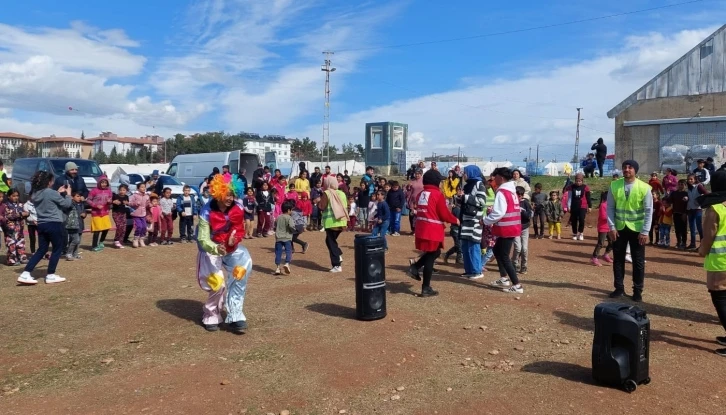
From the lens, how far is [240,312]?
257 inches

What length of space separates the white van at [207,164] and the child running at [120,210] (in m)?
11.3

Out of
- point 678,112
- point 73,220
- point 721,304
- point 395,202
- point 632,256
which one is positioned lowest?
point 721,304

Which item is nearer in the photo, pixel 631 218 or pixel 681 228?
pixel 631 218

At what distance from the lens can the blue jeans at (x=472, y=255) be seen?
368 inches

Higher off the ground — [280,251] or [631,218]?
[631,218]

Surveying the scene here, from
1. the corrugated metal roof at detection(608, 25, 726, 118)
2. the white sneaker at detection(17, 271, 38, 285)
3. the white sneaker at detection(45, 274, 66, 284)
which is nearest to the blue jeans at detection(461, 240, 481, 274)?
the white sneaker at detection(45, 274, 66, 284)

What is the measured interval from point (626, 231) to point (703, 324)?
59.8 inches

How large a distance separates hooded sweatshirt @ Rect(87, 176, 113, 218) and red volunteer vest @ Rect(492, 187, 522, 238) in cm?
860

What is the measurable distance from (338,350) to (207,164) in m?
20.9

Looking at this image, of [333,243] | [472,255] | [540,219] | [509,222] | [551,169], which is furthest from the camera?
[551,169]

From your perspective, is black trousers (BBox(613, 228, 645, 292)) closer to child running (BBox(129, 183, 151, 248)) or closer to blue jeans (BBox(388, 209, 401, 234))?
blue jeans (BBox(388, 209, 401, 234))

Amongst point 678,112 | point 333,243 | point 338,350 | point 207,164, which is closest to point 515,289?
point 333,243

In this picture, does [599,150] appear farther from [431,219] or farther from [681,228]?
[431,219]

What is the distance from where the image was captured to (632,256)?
25.3 feet
